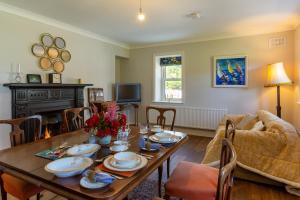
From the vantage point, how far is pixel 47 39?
3414 mm

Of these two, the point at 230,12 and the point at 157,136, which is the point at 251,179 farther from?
the point at 230,12

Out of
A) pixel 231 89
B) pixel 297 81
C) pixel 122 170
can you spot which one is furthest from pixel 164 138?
pixel 297 81

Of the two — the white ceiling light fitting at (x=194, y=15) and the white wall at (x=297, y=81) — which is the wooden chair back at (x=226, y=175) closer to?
the white ceiling light fitting at (x=194, y=15)

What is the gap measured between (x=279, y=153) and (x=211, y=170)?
1.11 meters

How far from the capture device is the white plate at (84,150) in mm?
1327

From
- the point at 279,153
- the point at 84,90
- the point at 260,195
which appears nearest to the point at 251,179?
the point at 260,195

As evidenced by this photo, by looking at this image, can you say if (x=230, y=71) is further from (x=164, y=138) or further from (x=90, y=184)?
(x=90, y=184)

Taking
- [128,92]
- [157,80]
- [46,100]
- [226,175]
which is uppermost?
[157,80]

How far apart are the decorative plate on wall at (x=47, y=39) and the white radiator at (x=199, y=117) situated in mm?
3192

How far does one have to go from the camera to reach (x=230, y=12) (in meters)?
3.11

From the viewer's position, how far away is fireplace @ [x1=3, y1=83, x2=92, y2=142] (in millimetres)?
2891

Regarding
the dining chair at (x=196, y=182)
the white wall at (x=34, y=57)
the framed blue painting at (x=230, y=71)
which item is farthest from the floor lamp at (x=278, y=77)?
the white wall at (x=34, y=57)

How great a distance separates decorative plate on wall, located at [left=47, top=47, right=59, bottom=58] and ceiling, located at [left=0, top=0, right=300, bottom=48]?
55cm

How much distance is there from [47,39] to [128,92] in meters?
2.36
